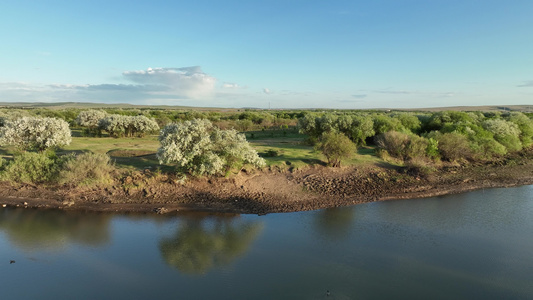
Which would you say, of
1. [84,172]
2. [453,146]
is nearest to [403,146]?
[453,146]

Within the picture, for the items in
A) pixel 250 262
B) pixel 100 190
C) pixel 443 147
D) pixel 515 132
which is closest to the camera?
pixel 250 262

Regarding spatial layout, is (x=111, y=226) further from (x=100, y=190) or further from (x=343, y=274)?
(x=343, y=274)

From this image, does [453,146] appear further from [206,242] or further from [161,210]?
[161,210]

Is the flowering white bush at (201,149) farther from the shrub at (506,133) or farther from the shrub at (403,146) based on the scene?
the shrub at (506,133)

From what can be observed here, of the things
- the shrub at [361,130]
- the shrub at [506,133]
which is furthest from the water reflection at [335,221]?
the shrub at [506,133]

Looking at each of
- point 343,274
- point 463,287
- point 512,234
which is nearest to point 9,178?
point 343,274

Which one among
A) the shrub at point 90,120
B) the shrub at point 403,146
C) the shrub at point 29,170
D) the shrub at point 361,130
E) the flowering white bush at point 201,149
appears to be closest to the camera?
the flowering white bush at point 201,149
